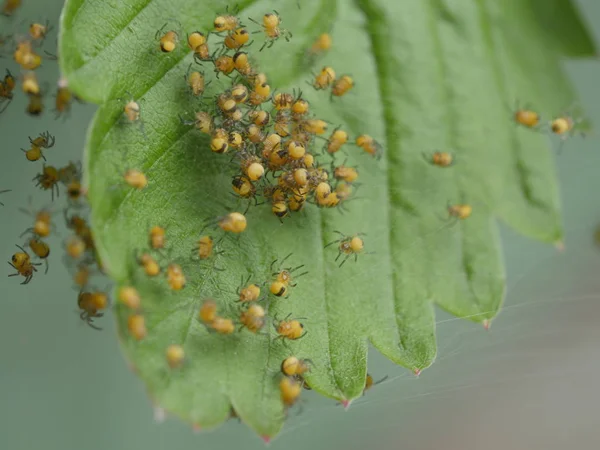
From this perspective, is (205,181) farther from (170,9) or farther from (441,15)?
(441,15)

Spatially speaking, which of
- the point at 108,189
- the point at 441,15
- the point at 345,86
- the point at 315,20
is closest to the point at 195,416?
the point at 108,189

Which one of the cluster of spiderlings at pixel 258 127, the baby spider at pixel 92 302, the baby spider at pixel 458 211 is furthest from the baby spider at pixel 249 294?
the baby spider at pixel 458 211

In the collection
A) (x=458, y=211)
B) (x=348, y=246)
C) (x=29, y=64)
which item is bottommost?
(x=458, y=211)

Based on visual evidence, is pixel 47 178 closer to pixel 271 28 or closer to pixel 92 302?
pixel 92 302

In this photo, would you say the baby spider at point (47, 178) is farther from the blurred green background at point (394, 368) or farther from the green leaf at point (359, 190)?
the green leaf at point (359, 190)

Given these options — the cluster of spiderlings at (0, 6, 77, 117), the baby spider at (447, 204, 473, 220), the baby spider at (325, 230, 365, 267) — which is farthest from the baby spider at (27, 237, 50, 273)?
the baby spider at (447, 204, 473, 220)

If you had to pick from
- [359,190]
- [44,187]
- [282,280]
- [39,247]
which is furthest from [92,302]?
[359,190]
